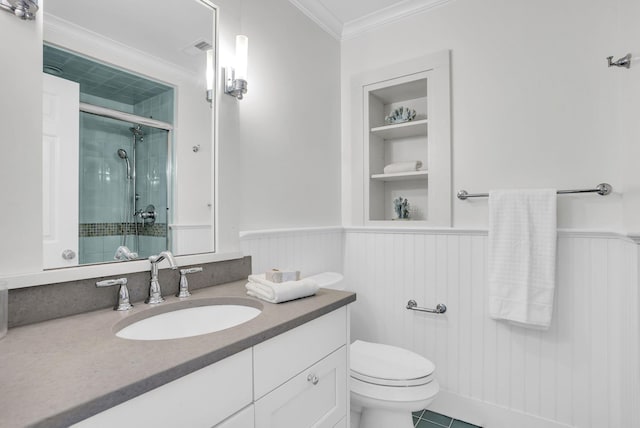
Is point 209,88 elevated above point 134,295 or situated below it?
above

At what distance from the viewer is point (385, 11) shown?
215 centimetres

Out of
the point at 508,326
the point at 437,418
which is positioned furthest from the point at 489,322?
the point at 437,418

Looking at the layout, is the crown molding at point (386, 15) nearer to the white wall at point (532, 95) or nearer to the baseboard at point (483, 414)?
the white wall at point (532, 95)

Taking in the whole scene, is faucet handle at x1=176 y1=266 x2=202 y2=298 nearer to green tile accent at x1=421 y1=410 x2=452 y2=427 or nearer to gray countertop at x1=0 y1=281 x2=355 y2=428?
gray countertop at x1=0 y1=281 x2=355 y2=428

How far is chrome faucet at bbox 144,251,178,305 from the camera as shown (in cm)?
113

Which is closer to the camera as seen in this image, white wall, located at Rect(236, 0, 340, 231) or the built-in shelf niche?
white wall, located at Rect(236, 0, 340, 231)

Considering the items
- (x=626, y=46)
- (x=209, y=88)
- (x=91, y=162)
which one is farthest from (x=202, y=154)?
(x=626, y=46)

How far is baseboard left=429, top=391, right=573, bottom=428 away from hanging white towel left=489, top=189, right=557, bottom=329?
1.58 feet

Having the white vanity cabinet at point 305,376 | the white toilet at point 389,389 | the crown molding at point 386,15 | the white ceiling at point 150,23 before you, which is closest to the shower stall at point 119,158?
the white ceiling at point 150,23

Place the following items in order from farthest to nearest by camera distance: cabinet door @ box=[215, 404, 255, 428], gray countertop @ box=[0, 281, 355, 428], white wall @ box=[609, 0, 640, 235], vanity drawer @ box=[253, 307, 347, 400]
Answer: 1. white wall @ box=[609, 0, 640, 235]
2. vanity drawer @ box=[253, 307, 347, 400]
3. cabinet door @ box=[215, 404, 255, 428]
4. gray countertop @ box=[0, 281, 355, 428]

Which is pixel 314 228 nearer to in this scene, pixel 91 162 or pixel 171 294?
pixel 171 294

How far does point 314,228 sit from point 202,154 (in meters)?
0.86

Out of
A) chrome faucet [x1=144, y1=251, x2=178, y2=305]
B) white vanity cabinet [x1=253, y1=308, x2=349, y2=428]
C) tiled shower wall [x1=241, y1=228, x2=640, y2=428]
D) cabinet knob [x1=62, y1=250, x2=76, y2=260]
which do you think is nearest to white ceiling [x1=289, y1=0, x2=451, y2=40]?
tiled shower wall [x1=241, y1=228, x2=640, y2=428]

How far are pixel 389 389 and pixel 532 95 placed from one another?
1604 mm
